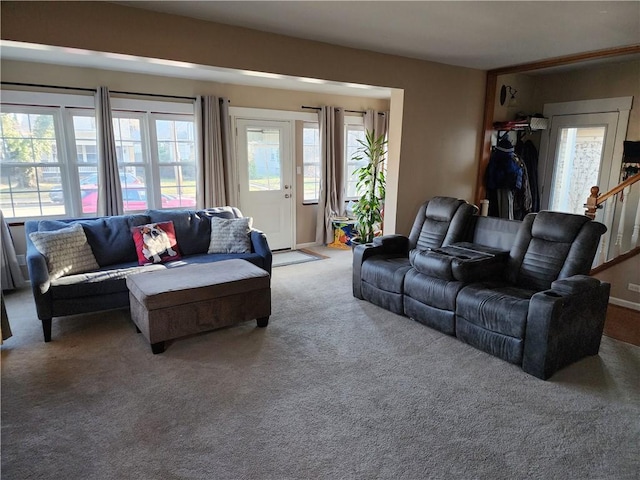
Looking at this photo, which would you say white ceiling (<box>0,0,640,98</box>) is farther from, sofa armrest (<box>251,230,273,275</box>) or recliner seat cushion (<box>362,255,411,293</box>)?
recliner seat cushion (<box>362,255,411,293</box>)

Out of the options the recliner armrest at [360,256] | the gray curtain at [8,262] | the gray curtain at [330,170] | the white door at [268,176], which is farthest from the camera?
the gray curtain at [330,170]

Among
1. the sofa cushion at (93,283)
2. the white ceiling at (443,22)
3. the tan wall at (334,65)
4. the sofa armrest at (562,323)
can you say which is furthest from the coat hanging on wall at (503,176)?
the sofa cushion at (93,283)

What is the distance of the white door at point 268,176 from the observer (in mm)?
5785

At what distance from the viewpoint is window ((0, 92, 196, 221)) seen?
4453 mm

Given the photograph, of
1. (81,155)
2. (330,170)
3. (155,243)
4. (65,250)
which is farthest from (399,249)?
(81,155)

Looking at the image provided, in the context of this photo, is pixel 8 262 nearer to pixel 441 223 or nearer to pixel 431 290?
pixel 431 290

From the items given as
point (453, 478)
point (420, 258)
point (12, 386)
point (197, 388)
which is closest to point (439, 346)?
point (420, 258)

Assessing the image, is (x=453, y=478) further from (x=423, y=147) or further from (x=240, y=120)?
(x=240, y=120)

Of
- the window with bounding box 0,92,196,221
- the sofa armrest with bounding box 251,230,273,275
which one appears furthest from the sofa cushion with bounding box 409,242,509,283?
the window with bounding box 0,92,196,221

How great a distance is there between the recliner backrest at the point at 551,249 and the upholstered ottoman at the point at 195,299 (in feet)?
6.88

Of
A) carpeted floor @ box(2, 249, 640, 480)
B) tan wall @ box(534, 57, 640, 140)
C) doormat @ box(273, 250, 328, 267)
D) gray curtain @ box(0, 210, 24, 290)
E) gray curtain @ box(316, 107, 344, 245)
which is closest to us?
carpeted floor @ box(2, 249, 640, 480)

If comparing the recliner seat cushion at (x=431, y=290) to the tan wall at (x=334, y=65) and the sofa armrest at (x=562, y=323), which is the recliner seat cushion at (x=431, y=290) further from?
the tan wall at (x=334, y=65)

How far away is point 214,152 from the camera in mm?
5367

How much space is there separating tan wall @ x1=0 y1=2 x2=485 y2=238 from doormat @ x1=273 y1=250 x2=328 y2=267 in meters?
1.45
